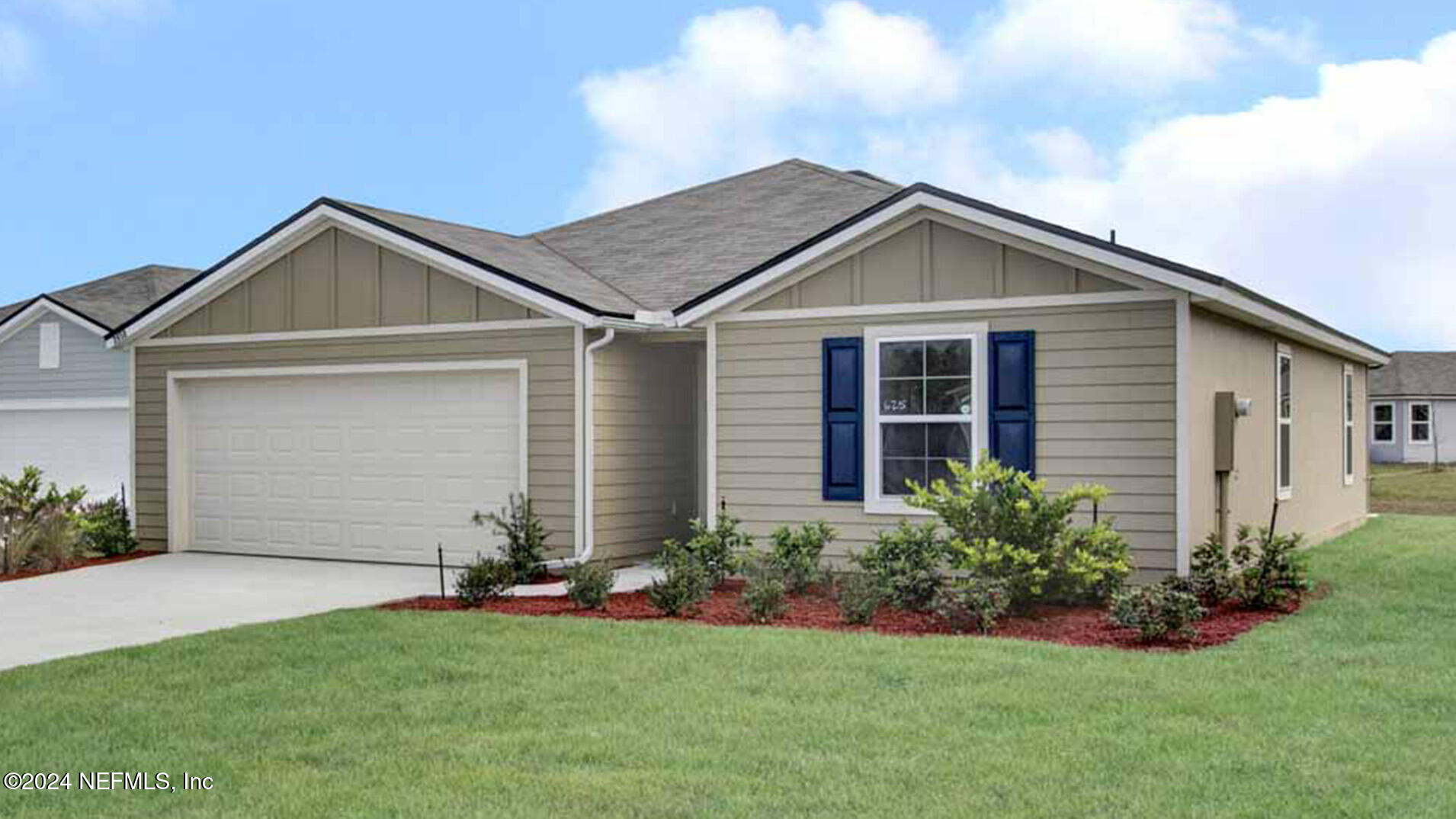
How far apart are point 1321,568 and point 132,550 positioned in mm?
12981

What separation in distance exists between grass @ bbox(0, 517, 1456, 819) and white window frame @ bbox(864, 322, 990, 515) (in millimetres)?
3116

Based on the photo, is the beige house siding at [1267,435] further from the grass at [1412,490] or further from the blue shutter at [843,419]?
the grass at [1412,490]

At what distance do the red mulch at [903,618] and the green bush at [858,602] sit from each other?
75mm

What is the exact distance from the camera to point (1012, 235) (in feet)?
38.9

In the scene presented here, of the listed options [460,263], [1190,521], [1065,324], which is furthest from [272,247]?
[1190,521]

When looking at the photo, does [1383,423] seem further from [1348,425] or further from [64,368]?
[64,368]

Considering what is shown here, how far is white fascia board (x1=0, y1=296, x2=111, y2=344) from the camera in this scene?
71.9 ft

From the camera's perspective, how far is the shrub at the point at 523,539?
12.9 m

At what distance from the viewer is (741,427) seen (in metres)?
13.2

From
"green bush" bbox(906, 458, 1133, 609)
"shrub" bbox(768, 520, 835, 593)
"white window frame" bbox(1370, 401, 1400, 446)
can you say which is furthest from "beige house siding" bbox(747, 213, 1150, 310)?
"white window frame" bbox(1370, 401, 1400, 446)

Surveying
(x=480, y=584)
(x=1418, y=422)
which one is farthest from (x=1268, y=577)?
(x=1418, y=422)

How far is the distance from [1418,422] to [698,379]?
33.5 metres

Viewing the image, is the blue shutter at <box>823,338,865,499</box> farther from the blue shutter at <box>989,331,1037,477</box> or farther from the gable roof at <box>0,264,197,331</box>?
the gable roof at <box>0,264,197,331</box>

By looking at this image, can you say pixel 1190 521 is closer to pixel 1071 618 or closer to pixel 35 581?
pixel 1071 618
